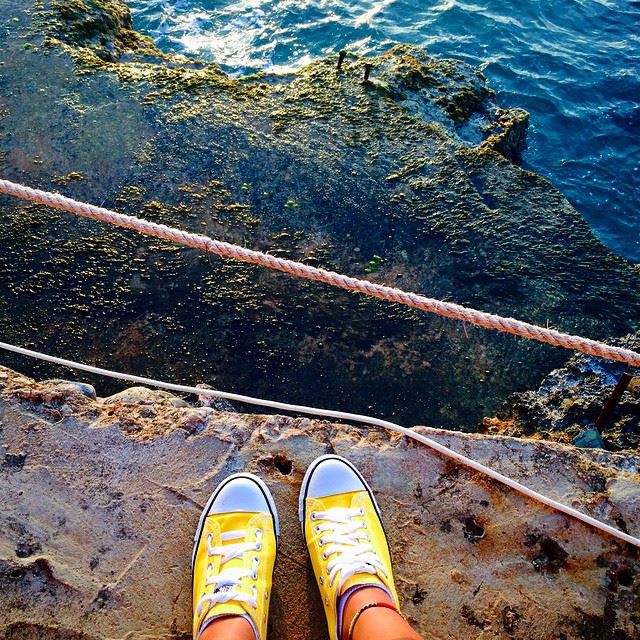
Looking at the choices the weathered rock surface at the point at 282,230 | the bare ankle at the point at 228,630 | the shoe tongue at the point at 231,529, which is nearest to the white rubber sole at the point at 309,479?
the shoe tongue at the point at 231,529

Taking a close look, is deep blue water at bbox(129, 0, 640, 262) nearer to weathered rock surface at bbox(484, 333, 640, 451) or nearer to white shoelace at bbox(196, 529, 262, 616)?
weathered rock surface at bbox(484, 333, 640, 451)

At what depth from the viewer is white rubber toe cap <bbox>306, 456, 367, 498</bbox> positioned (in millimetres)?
2205

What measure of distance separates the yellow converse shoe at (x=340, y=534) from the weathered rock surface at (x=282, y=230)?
0.75 m

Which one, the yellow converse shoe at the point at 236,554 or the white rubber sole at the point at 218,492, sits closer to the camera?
the yellow converse shoe at the point at 236,554

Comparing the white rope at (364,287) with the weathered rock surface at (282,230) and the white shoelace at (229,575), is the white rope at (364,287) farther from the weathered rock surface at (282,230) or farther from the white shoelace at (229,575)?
the white shoelace at (229,575)

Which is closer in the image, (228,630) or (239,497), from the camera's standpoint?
(228,630)

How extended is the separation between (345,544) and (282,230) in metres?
2.14

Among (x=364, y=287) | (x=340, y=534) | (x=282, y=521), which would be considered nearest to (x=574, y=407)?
(x=364, y=287)

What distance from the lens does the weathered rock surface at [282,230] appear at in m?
3.09

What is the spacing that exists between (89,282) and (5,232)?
694 millimetres

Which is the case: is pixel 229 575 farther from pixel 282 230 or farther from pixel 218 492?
pixel 282 230

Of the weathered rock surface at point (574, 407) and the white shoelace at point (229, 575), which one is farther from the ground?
the white shoelace at point (229, 575)

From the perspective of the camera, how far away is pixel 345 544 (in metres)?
2.08

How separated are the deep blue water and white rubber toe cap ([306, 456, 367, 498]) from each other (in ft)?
13.5
